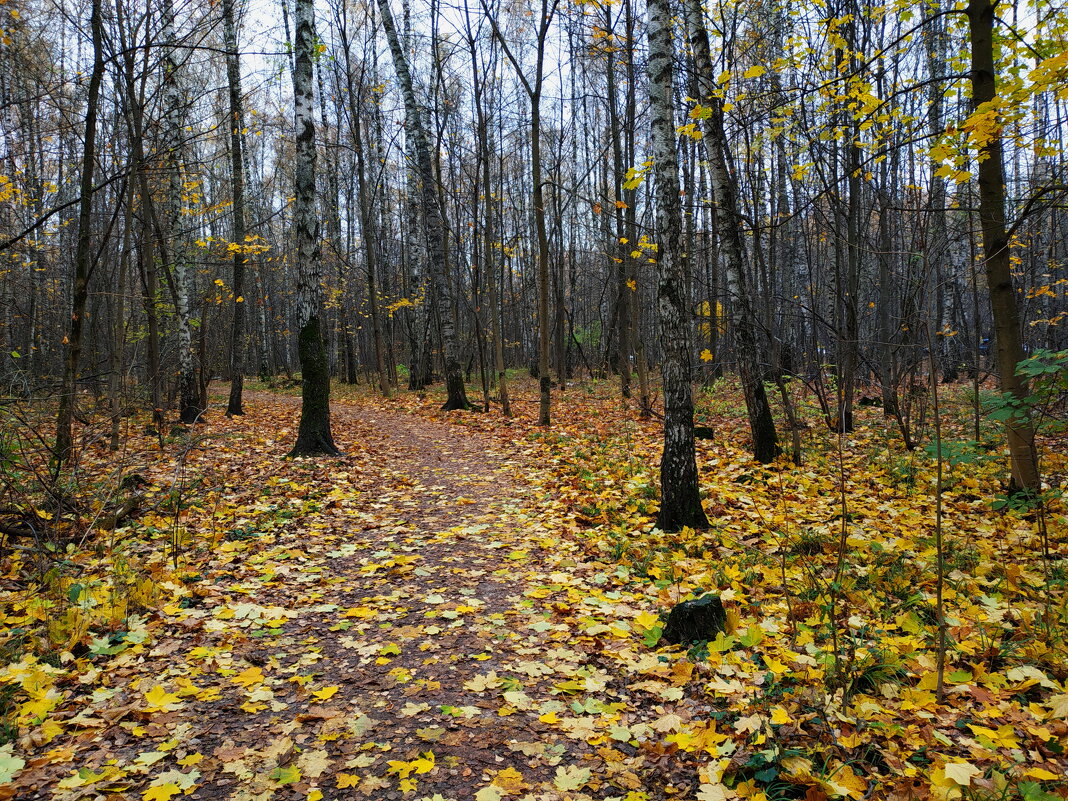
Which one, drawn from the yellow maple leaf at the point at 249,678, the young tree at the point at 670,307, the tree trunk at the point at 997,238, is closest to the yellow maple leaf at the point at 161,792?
the yellow maple leaf at the point at 249,678

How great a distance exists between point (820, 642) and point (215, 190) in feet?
95.1

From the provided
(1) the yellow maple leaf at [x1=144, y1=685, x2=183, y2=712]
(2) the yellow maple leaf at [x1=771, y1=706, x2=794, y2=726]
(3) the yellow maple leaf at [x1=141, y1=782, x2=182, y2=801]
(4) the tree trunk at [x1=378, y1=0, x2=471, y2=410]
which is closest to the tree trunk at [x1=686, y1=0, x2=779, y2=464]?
(2) the yellow maple leaf at [x1=771, y1=706, x2=794, y2=726]

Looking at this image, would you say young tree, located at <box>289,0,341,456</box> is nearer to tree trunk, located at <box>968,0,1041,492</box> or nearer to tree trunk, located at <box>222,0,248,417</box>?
tree trunk, located at <box>222,0,248,417</box>

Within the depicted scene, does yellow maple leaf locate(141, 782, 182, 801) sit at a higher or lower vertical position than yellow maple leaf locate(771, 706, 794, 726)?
lower

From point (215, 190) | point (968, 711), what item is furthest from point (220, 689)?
point (215, 190)

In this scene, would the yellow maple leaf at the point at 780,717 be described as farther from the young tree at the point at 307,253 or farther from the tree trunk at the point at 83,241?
the young tree at the point at 307,253

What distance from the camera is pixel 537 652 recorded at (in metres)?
3.50

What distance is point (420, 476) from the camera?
8.19 metres

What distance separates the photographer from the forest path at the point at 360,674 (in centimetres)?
244

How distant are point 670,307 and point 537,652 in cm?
333

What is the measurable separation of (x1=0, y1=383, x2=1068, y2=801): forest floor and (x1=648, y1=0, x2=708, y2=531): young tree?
40cm

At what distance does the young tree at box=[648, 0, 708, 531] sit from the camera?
5223mm

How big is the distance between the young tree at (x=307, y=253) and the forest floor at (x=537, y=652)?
7.35 feet

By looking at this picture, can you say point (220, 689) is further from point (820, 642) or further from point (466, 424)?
point (466, 424)
